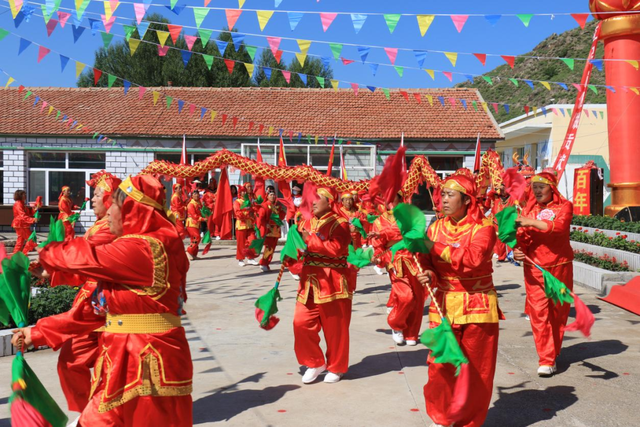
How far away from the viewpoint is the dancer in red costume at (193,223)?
1588 cm

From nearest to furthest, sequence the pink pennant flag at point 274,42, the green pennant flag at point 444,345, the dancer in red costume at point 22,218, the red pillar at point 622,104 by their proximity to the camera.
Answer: the green pennant flag at point 444,345, the pink pennant flag at point 274,42, the dancer in red costume at point 22,218, the red pillar at point 622,104

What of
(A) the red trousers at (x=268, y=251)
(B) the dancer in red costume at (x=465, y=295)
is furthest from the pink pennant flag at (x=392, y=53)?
(A) the red trousers at (x=268, y=251)

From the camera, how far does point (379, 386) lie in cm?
558

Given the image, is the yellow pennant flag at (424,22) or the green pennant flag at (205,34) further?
the green pennant flag at (205,34)

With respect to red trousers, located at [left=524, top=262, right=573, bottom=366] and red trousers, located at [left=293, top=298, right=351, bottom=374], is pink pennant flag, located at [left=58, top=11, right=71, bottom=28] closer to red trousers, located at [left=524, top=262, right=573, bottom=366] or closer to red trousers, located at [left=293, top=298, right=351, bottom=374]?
red trousers, located at [left=293, top=298, right=351, bottom=374]

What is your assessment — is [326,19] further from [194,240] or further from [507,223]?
[194,240]

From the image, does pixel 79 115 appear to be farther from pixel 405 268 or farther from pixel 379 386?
pixel 379 386

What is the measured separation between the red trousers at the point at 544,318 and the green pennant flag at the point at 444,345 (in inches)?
83.2

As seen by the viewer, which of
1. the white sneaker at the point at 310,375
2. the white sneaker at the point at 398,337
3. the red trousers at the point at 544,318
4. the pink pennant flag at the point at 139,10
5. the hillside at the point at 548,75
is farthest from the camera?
the hillside at the point at 548,75

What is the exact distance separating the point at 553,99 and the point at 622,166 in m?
→ 36.4

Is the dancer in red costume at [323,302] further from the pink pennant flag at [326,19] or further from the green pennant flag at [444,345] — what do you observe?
the pink pennant flag at [326,19]

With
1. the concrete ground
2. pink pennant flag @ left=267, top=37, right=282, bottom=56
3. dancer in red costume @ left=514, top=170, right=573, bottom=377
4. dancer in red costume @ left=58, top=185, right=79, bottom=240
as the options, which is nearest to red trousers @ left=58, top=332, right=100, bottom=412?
the concrete ground

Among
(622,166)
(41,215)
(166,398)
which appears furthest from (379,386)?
(41,215)

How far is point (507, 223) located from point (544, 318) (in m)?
1.45
